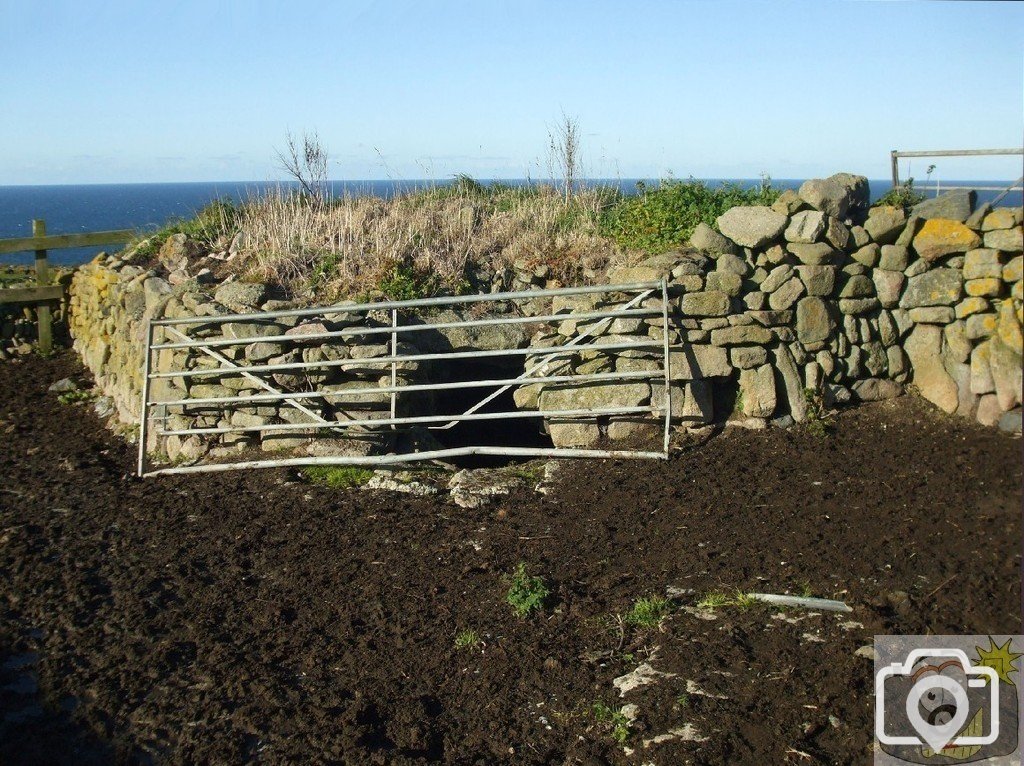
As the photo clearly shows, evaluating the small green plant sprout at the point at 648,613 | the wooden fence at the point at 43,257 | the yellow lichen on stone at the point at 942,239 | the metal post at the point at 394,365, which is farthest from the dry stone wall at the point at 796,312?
the wooden fence at the point at 43,257

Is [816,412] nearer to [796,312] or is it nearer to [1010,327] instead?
[796,312]

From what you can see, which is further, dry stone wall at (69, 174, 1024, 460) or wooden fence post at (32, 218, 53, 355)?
wooden fence post at (32, 218, 53, 355)

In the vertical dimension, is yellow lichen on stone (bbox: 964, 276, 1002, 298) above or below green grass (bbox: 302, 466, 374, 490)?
above

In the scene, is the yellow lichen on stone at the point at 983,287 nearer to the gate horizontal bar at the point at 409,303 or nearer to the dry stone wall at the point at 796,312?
the dry stone wall at the point at 796,312

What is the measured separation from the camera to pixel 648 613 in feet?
16.6

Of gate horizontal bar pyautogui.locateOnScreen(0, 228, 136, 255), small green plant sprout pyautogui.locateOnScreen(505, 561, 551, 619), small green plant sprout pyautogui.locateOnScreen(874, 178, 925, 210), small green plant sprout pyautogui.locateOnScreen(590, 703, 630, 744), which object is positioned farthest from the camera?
gate horizontal bar pyautogui.locateOnScreen(0, 228, 136, 255)

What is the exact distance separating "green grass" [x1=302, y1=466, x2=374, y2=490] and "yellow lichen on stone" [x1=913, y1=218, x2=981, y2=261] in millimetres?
5280

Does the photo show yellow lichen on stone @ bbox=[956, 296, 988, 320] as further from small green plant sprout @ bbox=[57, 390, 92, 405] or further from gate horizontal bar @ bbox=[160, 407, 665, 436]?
small green plant sprout @ bbox=[57, 390, 92, 405]

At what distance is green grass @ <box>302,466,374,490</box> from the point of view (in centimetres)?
761

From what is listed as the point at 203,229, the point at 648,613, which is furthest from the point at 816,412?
the point at 203,229

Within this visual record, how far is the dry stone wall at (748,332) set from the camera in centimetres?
801

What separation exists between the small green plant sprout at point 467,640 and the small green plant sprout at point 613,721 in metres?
0.87

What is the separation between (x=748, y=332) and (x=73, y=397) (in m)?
7.88

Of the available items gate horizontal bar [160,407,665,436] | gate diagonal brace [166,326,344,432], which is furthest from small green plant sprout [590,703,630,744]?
gate diagonal brace [166,326,344,432]
